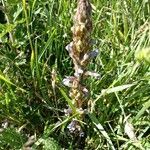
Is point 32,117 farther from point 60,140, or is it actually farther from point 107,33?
point 107,33

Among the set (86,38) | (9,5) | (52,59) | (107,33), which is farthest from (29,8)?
(86,38)

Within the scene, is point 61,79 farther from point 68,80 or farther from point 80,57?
point 80,57

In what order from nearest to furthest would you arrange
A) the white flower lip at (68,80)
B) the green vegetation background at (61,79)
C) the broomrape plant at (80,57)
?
1. the broomrape plant at (80,57)
2. the white flower lip at (68,80)
3. the green vegetation background at (61,79)

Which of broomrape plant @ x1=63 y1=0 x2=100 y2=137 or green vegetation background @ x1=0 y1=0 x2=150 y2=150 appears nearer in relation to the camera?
broomrape plant @ x1=63 y1=0 x2=100 y2=137

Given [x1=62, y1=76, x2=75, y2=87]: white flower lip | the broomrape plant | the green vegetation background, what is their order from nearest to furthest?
the broomrape plant, [x1=62, y1=76, x2=75, y2=87]: white flower lip, the green vegetation background

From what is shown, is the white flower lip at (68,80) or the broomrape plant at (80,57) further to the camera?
the white flower lip at (68,80)
